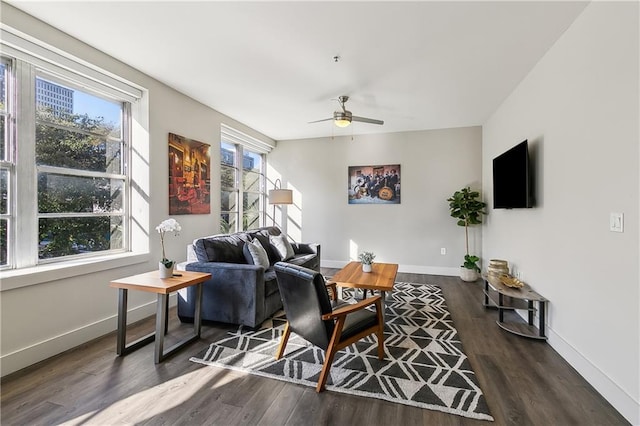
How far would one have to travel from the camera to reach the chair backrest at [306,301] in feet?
6.62

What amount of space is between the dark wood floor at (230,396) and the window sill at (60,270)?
0.68 meters

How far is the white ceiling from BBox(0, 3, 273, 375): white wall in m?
0.15

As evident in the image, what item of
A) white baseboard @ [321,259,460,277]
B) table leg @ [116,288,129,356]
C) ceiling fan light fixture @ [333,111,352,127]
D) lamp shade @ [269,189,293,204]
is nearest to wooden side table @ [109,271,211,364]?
table leg @ [116,288,129,356]

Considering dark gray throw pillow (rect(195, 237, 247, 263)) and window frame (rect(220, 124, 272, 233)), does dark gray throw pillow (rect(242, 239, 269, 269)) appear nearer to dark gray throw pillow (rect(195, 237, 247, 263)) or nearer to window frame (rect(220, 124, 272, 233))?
dark gray throw pillow (rect(195, 237, 247, 263))

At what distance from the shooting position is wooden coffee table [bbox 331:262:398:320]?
9.60ft

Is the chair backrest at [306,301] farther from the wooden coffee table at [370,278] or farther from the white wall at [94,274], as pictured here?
the white wall at [94,274]

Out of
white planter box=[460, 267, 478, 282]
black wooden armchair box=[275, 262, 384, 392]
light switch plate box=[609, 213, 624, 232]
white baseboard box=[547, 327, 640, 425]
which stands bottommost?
white baseboard box=[547, 327, 640, 425]

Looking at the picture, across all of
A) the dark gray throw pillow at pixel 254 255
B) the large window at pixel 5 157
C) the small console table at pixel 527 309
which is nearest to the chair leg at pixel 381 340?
the small console table at pixel 527 309

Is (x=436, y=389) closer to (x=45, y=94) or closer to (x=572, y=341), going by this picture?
(x=572, y=341)

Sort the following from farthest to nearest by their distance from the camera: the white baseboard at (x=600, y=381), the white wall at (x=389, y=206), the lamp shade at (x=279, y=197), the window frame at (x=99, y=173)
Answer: the white wall at (x=389, y=206), the lamp shade at (x=279, y=197), the window frame at (x=99, y=173), the white baseboard at (x=600, y=381)

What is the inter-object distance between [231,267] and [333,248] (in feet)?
11.0

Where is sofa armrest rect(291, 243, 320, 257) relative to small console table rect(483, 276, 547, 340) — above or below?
above

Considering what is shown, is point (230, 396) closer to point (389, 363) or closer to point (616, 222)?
point (389, 363)

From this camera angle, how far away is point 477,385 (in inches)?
80.8
